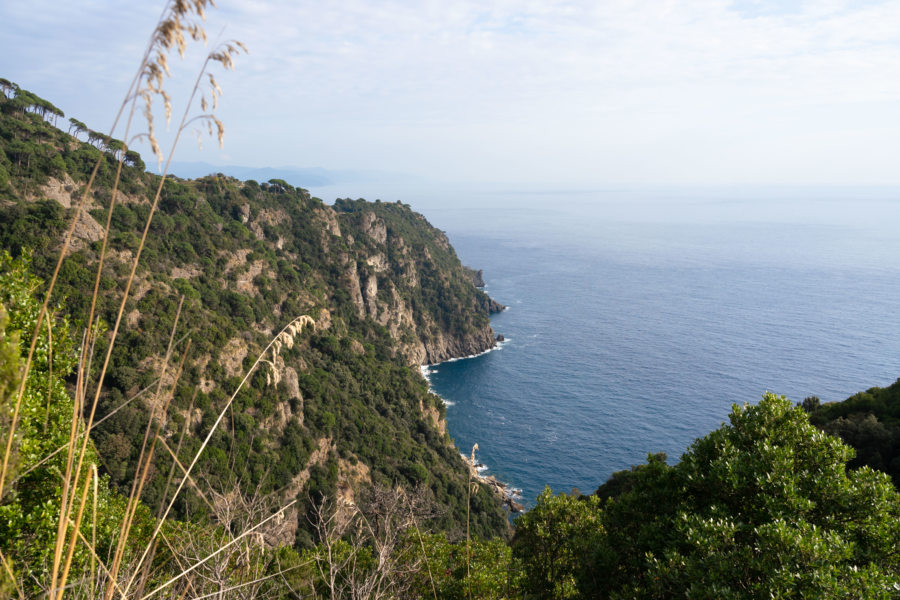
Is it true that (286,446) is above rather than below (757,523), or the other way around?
below

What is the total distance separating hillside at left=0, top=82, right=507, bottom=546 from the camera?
101 feet

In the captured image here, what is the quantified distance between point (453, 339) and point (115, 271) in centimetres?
6649

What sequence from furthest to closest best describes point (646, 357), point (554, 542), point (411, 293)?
point (411, 293) → point (646, 357) → point (554, 542)

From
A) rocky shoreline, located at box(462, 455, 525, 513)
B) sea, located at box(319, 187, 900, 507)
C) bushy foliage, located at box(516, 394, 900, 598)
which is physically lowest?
rocky shoreline, located at box(462, 455, 525, 513)

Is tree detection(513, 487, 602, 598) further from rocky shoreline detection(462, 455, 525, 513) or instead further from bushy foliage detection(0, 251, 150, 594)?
rocky shoreline detection(462, 455, 525, 513)

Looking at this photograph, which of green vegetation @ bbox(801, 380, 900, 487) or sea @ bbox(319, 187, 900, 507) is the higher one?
green vegetation @ bbox(801, 380, 900, 487)

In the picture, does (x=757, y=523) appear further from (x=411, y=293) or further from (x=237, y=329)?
(x=411, y=293)

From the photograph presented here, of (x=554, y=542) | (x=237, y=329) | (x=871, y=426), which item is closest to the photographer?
(x=554, y=542)

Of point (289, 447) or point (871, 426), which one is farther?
point (289, 447)

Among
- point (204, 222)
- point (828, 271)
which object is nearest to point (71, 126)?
point (204, 222)

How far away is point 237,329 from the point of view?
42406mm

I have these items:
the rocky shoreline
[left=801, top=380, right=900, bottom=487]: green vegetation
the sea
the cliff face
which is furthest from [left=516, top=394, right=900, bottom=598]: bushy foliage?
the cliff face

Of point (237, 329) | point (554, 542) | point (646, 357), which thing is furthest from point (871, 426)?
point (646, 357)

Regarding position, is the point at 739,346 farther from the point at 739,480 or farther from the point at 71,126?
the point at 71,126
